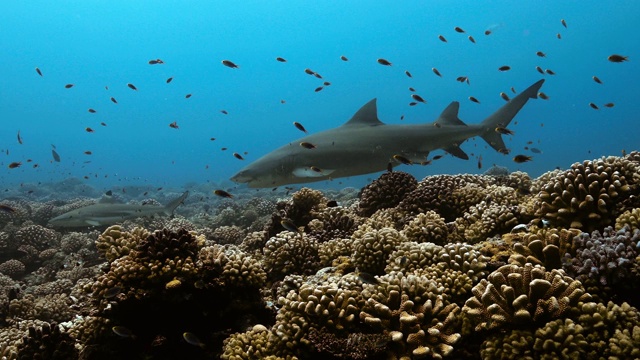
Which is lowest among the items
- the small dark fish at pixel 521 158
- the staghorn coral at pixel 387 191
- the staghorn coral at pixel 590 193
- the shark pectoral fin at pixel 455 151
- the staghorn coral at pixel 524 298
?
the staghorn coral at pixel 524 298

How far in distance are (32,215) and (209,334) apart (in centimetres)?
1461

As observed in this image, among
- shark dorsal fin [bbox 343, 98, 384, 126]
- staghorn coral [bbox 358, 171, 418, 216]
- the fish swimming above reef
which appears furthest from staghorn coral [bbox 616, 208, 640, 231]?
the fish swimming above reef

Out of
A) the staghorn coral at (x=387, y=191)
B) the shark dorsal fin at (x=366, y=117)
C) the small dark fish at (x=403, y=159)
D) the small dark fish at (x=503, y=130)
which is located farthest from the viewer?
the shark dorsal fin at (x=366, y=117)

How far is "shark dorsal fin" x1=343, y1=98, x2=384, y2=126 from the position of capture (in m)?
9.27

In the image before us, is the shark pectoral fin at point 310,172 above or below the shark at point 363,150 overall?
below

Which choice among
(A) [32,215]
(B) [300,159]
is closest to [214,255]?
(B) [300,159]

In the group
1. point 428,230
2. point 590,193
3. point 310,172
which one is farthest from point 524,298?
point 310,172

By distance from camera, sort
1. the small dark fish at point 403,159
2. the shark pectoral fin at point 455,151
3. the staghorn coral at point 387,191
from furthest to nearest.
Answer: the shark pectoral fin at point 455,151 → the small dark fish at point 403,159 → the staghorn coral at point 387,191

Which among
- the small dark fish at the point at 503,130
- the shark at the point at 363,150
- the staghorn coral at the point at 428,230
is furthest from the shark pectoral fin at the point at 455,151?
the staghorn coral at the point at 428,230

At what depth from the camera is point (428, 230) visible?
4.98 metres

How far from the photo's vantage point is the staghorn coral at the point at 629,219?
11.3 feet

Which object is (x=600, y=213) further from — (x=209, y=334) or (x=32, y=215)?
(x=32, y=215)

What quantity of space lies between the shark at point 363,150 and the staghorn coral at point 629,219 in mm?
4816

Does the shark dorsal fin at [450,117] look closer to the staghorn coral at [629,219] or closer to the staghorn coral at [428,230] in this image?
the staghorn coral at [428,230]
